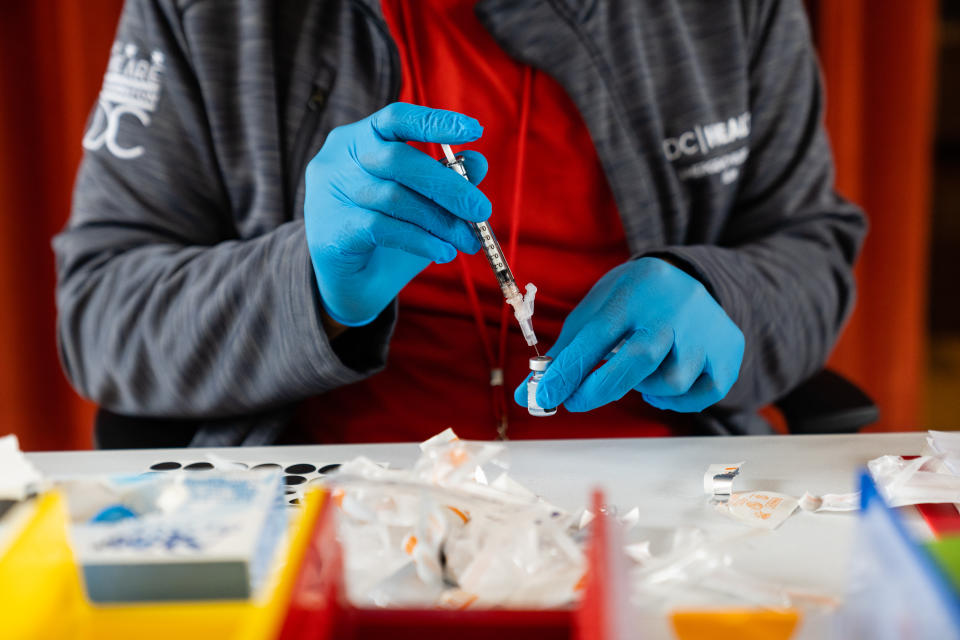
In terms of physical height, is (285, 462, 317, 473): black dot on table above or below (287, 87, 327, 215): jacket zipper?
below

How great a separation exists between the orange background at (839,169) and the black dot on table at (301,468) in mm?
1045

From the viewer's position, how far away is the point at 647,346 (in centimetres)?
72

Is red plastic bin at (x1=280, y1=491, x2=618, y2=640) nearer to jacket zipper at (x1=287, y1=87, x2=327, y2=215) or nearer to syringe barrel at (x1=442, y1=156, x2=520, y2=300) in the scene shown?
syringe barrel at (x1=442, y1=156, x2=520, y2=300)

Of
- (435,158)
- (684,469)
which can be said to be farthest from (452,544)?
(435,158)

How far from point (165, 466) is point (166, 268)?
244 millimetres

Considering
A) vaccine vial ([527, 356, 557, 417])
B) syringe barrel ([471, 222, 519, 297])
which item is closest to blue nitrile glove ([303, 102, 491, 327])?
syringe barrel ([471, 222, 519, 297])

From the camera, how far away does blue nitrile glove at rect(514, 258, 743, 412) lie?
716mm

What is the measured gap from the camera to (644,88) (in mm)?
933

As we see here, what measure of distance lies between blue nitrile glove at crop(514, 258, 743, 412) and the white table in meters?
0.05

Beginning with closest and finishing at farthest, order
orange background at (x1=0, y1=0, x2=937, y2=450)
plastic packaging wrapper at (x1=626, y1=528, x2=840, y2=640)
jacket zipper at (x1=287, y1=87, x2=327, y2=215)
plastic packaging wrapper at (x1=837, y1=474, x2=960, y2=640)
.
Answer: plastic packaging wrapper at (x1=837, y1=474, x2=960, y2=640) → plastic packaging wrapper at (x1=626, y1=528, x2=840, y2=640) → jacket zipper at (x1=287, y1=87, x2=327, y2=215) → orange background at (x1=0, y1=0, x2=937, y2=450)

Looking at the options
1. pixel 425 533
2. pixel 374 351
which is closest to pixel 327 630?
pixel 425 533

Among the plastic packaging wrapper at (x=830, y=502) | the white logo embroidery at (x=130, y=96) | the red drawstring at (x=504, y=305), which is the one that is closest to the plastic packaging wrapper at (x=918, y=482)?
the plastic packaging wrapper at (x=830, y=502)

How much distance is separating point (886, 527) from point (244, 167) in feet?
2.52

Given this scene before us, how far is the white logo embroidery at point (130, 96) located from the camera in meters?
0.91
